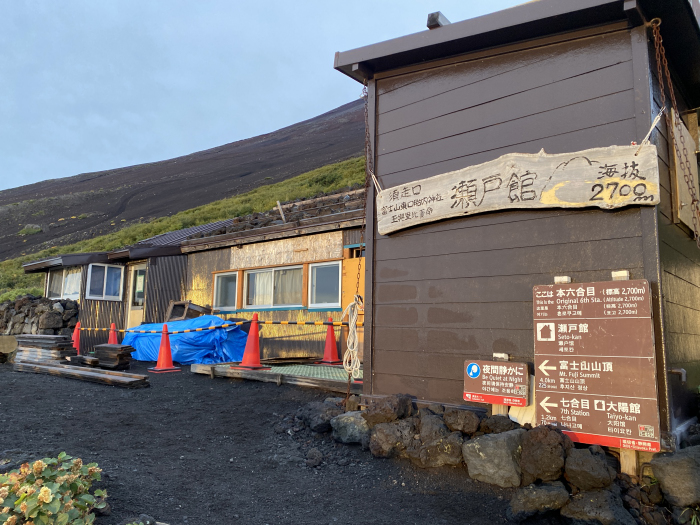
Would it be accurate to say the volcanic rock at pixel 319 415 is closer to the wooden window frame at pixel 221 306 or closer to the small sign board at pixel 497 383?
the small sign board at pixel 497 383

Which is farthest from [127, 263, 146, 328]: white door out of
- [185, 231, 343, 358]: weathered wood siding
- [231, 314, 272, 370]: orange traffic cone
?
[231, 314, 272, 370]: orange traffic cone

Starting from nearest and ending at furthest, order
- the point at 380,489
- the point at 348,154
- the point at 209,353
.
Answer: the point at 380,489 < the point at 209,353 < the point at 348,154

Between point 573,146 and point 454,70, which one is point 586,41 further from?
point 454,70

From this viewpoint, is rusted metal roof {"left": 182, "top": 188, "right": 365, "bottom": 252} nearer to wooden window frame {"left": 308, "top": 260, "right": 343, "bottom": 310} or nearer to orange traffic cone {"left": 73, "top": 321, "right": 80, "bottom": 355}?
wooden window frame {"left": 308, "top": 260, "right": 343, "bottom": 310}

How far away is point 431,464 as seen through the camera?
439 cm

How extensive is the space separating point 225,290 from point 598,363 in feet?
32.9

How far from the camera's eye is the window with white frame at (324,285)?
1040 cm

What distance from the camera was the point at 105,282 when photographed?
→ 14.0m

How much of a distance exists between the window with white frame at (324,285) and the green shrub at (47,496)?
7336mm

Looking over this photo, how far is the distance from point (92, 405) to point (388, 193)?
4.60 metres

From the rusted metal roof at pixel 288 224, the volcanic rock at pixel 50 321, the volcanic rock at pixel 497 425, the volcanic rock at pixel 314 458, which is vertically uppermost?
the rusted metal roof at pixel 288 224

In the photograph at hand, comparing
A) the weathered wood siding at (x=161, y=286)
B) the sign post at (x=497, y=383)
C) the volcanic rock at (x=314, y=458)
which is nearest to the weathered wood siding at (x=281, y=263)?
the weathered wood siding at (x=161, y=286)

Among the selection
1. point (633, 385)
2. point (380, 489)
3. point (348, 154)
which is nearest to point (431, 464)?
point (380, 489)

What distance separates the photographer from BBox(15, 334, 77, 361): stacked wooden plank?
32.3ft
